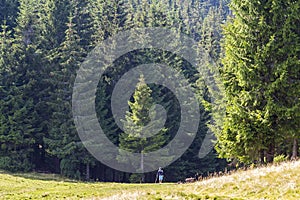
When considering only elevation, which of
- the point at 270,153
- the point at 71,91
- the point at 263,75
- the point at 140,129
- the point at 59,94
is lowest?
the point at 270,153

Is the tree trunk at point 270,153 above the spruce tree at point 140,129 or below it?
below

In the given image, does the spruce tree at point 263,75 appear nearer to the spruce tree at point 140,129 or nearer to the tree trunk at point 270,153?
the tree trunk at point 270,153

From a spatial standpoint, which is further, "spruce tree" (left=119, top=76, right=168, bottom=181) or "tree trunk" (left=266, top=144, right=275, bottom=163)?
"spruce tree" (left=119, top=76, right=168, bottom=181)

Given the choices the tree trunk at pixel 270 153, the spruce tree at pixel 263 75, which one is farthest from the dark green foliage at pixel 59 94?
the spruce tree at pixel 263 75

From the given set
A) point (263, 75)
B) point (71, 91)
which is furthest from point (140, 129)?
point (263, 75)

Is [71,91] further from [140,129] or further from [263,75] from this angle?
[263,75]

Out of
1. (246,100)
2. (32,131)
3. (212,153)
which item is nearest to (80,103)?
(32,131)

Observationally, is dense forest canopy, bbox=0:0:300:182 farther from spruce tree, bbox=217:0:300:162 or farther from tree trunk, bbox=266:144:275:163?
spruce tree, bbox=217:0:300:162

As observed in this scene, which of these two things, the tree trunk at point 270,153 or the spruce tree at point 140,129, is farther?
the spruce tree at point 140,129

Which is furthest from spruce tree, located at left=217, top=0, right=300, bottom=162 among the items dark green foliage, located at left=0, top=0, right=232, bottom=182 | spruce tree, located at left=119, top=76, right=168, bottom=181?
dark green foliage, located at left=0, top=0, right=232, bottom=182

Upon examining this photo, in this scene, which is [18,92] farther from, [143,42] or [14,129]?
[143,42]

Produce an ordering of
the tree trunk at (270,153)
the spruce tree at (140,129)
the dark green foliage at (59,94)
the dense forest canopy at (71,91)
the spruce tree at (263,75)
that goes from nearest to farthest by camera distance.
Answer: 1. the spruce tree at (263,75)
2. the tree trunk at (270,153)
3. the dense forest canopy at (71,91)
4. the spruce tree at (140,129)
5. the dark green foliage at (59,94)

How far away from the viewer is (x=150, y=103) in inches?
1634

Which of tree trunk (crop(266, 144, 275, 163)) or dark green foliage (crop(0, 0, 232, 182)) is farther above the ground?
dark green foliage (crop(0, 0, 232, 182))
